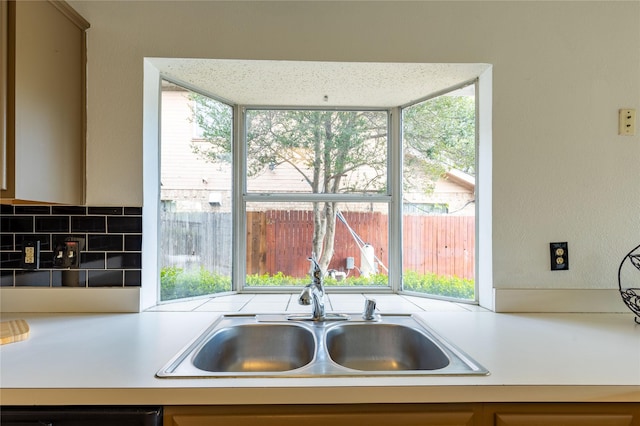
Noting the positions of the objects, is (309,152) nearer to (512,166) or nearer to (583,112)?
(512,166)

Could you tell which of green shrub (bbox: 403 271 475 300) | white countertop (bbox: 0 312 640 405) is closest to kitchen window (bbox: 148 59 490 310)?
green shrub (bbox: 403 271 475 300)

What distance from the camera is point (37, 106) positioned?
1.08 meters

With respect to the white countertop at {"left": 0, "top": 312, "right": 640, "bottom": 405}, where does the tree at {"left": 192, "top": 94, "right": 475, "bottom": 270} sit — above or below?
above

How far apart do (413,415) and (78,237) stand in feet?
4.54

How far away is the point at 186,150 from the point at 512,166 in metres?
1.49

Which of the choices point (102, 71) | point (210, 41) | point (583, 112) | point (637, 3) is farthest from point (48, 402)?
point (637, 3)

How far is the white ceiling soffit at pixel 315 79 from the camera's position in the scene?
138 centimetres

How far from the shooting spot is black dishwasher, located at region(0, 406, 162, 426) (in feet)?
2.44

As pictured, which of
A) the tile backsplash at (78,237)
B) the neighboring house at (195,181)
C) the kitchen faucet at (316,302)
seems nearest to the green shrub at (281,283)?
the tile backsplash at (78,237)

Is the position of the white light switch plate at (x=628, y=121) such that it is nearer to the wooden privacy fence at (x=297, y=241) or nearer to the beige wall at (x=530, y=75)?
the beige wall at (x=530, y=75)

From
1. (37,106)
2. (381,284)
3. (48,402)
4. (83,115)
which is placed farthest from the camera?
(381,284)

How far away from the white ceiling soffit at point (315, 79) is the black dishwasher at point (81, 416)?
125 centimetres

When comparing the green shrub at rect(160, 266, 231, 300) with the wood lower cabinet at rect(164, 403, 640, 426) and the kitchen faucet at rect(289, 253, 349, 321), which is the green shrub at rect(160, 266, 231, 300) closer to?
the kitchen faucet at rect(289, 253, 349, 321)

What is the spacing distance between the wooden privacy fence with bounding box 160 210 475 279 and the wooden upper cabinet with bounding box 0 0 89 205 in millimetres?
447
